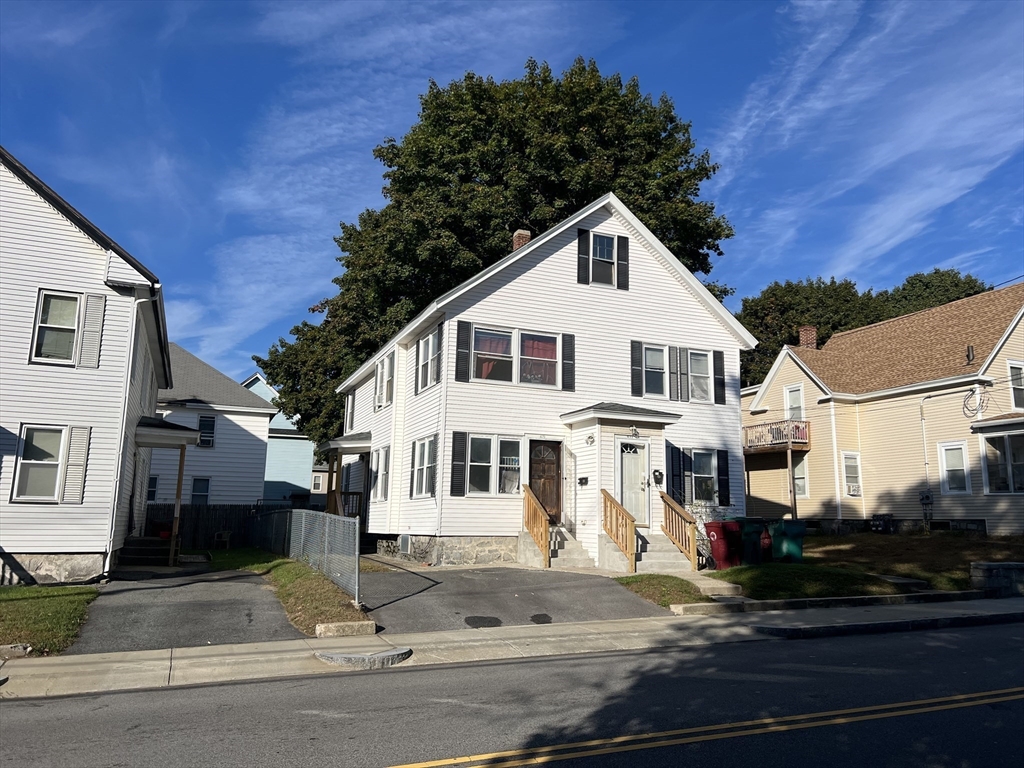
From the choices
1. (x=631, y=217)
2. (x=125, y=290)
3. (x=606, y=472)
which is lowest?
(x=606, y=472)

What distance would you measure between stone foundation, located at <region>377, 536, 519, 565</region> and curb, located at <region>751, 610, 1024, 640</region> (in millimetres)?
8784

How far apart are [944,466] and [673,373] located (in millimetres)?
13005

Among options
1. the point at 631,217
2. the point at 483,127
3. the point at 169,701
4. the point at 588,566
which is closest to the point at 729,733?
the point at 169,701

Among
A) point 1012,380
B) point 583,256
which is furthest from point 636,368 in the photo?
point 1012,380

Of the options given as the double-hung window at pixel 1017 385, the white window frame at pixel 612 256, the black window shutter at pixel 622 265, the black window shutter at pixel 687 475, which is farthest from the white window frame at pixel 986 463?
the white window frame at pixel 612 256

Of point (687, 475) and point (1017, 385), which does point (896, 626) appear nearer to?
point (687, 475)

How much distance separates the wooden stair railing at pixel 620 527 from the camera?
18531 mm

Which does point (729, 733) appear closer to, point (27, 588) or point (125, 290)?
point (27, 588)

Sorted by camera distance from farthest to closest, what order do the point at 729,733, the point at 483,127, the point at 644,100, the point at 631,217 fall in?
the point at 644,100 → the point at 483,127 → the point at 631,217 → the point at 729,733

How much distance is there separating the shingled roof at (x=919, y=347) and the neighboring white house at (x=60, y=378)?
27563 millimetres

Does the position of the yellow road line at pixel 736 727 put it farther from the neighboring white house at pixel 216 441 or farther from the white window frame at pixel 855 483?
the neighboring white house at pixel 216 441

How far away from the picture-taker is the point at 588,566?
65.9 feet

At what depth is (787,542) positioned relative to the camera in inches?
822

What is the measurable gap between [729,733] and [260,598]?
1018 centimetres
